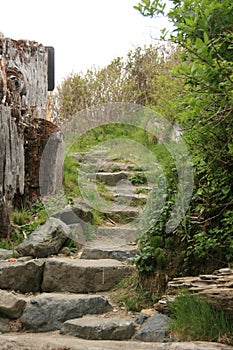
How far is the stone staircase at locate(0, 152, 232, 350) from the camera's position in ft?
13.0

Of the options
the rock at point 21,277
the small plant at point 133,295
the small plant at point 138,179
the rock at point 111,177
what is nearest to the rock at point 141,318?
the small plant at point 133,295

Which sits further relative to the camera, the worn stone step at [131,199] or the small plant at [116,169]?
the small plant at [116,169]

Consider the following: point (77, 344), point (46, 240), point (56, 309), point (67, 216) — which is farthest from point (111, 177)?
point (77, 344)

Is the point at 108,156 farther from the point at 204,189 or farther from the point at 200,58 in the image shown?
the point at 200,58

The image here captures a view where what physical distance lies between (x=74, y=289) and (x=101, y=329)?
4.22ft

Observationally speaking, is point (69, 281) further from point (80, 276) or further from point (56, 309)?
point (56, 309)

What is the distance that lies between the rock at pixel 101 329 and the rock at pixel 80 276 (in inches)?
43.4

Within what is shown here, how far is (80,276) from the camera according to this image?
211 inches

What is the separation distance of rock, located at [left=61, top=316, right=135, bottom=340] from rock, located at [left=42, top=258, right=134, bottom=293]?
1.10m

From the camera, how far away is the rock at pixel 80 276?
17.6ft

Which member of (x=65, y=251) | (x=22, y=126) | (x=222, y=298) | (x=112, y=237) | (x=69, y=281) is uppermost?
(x=22, y=126)

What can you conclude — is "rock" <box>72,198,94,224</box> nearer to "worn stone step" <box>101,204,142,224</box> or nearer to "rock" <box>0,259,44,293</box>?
"worn stone step" <box>101,204,142,224</box>

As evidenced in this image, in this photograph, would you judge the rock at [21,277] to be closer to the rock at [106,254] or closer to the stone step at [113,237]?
the rock at [106,254]

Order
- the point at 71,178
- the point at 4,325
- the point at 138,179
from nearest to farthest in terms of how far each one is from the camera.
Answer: the point at 4,325
the point at 71,178
the point at 138,179
